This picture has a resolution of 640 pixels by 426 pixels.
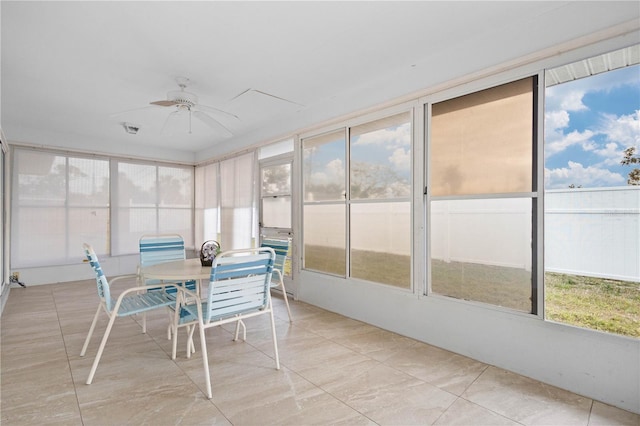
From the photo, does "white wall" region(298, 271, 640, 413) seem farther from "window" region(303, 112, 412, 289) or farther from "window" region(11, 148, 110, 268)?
"window" region(11, 148, 110, 268)

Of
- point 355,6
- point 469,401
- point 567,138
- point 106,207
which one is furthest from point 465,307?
point 106,207

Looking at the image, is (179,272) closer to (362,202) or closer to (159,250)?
(159,250)

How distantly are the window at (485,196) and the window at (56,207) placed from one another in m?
6.09

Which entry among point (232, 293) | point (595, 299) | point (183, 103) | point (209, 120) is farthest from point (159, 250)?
point (595, 299)

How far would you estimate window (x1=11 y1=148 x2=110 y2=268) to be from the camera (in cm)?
535

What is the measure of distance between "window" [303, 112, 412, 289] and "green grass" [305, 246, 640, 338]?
0.06 ft

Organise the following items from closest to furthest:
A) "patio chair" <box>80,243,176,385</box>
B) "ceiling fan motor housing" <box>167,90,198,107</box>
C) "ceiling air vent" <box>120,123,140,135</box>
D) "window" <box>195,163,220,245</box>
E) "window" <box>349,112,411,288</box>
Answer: "patio chair" <box>80,243,176,385</box>, "ceiling fan motor housing" <box>167,90,198,107</box>, "window" <box>349,112,411,288</box>, "ceiling air vent" <box>120,123,140,135</box>, "window" <box>195,163,220,245</box>

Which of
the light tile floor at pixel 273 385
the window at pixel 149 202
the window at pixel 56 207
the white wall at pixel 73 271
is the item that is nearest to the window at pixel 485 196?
the light tile floor at pixel 273 385

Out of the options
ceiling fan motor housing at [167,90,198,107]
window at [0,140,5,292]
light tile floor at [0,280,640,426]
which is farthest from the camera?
window at [0,140,5,292]

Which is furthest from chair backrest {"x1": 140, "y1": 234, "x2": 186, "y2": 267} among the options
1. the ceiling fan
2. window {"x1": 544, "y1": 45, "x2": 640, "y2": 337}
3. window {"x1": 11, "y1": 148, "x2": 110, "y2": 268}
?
window {"x1": 544, "y1": 45, "x2": 640, "y2": 337}

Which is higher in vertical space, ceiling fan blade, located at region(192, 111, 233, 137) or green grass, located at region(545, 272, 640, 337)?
ceiling fan blade, located at region(192, 111, 233, 137)

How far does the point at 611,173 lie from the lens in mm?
2504

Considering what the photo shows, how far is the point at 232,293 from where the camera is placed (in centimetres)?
229

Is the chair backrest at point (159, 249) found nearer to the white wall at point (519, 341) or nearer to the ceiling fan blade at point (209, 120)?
the ceiling fan blade at point (209, 120)
